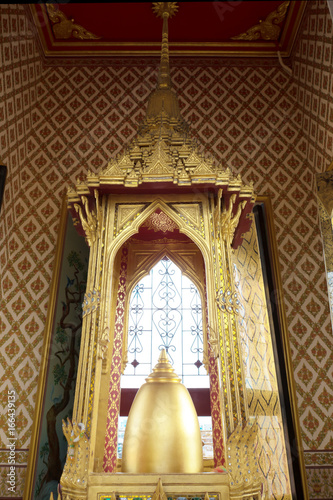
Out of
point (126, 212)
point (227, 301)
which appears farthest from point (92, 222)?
point (227, 301)

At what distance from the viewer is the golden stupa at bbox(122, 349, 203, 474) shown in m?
2.39

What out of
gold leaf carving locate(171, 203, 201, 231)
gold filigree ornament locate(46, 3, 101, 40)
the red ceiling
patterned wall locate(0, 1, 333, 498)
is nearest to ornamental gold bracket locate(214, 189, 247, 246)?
gold leaf carving locate(171, 203, 201, 231)

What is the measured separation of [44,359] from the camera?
3961 millimetres

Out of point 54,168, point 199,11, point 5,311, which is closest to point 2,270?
point 5,311

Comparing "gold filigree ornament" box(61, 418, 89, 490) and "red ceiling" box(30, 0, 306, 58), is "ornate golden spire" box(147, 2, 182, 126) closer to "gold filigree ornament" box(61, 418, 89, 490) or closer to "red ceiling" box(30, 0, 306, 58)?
A: "red ceiling" box(30, 0, 306, 58)

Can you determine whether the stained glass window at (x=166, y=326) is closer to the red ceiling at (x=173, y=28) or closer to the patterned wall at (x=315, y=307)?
the patterned wall at (x=315, y=307)

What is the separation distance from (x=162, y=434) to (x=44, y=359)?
6.10 ft

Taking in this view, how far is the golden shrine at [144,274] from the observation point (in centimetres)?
228

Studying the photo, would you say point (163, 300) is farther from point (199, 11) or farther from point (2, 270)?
point (199, 11)

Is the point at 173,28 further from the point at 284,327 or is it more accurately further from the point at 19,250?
the point at 284,327

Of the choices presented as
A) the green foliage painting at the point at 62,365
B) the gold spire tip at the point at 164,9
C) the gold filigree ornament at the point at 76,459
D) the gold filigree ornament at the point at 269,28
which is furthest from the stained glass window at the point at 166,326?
the gold filigree ornament at the point at 269,28

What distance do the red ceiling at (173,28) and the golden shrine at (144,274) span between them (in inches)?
86.7

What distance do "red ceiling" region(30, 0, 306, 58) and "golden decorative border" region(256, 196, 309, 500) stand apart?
2.26 metres

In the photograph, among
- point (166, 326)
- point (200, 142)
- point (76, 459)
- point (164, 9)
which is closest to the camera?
point (76, 459)
